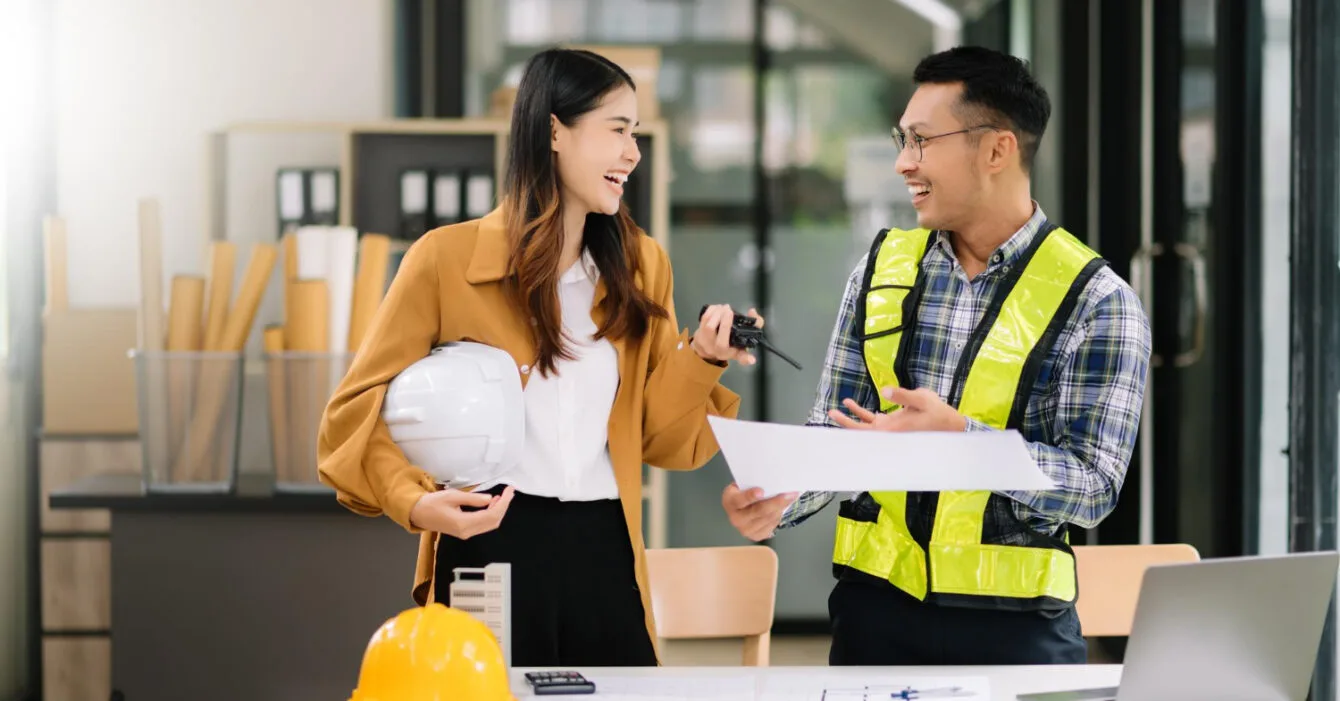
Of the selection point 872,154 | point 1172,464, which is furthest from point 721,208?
point 1172,464

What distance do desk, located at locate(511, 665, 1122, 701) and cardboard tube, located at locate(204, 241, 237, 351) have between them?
1.73 metres

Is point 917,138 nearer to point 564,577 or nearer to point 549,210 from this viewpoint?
point 549,210

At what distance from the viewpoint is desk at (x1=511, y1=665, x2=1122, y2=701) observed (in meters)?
1.67

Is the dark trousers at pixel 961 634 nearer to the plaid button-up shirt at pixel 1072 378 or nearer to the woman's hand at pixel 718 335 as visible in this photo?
the plaid button-up shirt at pixel 1072 378

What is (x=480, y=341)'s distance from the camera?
1844 mm

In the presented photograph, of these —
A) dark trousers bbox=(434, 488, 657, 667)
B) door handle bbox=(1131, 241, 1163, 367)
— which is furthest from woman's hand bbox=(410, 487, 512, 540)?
door handle bbox=(1131, 241, 1163, 367)

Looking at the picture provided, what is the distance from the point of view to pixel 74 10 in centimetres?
445

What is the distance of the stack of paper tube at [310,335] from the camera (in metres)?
3.10

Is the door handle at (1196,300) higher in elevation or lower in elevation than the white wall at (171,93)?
lower

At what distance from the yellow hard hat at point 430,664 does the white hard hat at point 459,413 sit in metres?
0.28

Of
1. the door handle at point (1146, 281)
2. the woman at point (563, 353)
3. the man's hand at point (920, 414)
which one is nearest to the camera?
the man's hand at point (920, 414)

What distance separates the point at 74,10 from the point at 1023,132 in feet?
12.0

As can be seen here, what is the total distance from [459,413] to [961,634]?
0.76 meters

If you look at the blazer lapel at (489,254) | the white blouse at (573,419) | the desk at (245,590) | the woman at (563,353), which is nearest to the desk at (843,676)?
the woman at (563,353)
